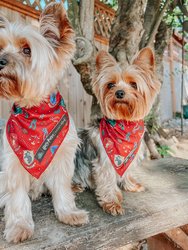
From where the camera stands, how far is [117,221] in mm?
1905

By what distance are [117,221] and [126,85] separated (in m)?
1.05

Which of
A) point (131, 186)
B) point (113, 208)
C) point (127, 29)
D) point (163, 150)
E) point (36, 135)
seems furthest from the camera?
point (163, 150)

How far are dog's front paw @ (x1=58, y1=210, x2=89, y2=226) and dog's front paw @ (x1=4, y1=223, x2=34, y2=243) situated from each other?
219 mm

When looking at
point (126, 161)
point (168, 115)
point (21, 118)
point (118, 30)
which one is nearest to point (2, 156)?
point (21, 118)

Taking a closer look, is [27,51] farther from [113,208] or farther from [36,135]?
[113,208]

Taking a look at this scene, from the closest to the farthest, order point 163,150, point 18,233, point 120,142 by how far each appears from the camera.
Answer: point 18,233 < point 120,142 < point 163,150

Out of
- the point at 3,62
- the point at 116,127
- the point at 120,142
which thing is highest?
the point at 3,62

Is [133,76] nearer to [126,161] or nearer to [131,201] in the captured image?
[126,161]

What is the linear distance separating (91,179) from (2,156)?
2.58ft

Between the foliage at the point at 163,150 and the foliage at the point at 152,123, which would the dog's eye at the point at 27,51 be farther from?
the foliage at the point at 163,150

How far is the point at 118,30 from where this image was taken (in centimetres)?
423

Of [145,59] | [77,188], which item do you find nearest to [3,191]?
[77,188]

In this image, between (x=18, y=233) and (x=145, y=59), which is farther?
(x=145, y=59)

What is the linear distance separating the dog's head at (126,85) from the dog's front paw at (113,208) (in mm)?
676
